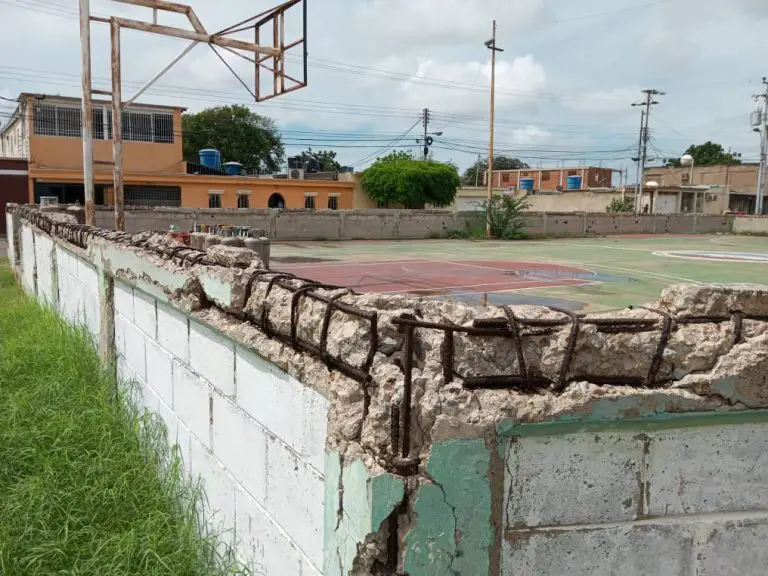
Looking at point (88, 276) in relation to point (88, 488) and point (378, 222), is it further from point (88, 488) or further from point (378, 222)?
point (378, 222)

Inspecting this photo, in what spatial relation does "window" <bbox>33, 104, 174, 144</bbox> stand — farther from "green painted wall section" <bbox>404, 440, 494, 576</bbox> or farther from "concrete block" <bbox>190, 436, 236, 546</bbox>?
"green painted wall section" <bbox>404, 440, 494, 576</bbox>

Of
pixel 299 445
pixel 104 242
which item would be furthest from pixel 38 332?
pixel 299 445

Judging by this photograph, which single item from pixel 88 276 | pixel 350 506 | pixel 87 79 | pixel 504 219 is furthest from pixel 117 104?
pixel 504 219

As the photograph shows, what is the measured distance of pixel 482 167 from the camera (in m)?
92.8

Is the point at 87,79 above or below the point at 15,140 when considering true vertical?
below

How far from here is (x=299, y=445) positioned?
2363mm

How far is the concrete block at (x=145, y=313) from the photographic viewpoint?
4266 mm

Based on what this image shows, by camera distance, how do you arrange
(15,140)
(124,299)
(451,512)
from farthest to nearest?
(15,140), (124,299), (451,512)

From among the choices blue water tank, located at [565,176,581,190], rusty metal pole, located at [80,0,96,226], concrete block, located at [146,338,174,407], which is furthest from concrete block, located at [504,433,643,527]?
blue water tank, located at [565,176,581,190]

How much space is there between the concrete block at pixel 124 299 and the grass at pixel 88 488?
22.7 inches

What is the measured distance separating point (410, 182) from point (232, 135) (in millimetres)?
18707

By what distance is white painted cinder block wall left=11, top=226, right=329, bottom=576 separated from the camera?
7.61 ft

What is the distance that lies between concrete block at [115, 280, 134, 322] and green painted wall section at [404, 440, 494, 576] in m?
3.52

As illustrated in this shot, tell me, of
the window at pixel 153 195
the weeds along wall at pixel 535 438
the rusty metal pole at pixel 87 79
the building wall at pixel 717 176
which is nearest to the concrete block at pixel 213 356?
the weeds along wall at pixel 535 438
